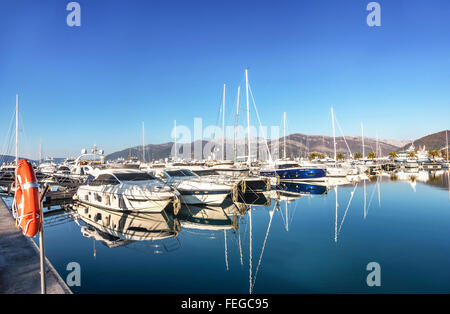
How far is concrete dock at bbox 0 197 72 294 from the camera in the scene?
6.00m

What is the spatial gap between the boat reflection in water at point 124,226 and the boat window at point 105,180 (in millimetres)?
1857

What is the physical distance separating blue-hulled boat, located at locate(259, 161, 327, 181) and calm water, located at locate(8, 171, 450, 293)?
22.3m

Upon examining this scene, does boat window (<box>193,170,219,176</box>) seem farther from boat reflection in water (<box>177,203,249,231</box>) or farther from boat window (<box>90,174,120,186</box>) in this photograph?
boat window (<box>90,174,120,186</box>)

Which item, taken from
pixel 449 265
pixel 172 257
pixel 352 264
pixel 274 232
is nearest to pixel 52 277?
pixel 172 257

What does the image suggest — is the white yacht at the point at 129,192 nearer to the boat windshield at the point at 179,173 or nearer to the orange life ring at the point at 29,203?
the boat windshield at the point at 179,173

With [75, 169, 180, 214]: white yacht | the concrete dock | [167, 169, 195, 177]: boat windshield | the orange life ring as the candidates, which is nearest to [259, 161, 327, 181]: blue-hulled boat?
[167, 169, 195, 177]: boat windshield

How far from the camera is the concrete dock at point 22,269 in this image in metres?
6.00

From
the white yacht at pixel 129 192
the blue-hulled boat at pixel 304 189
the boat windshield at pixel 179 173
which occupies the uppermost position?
the boat windshield at pixel 179 173

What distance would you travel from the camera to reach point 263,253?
433 inches

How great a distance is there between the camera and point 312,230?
14695 mm

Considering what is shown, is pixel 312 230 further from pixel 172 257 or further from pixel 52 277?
pixel 52 277

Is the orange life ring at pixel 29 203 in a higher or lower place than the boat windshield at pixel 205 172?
higher

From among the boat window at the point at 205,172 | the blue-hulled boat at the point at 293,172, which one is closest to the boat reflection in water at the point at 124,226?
the boat window at the point at 205,172
